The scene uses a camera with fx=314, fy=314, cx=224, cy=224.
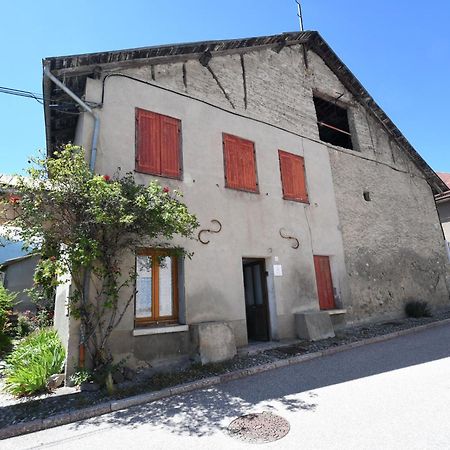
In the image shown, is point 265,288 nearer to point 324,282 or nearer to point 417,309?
point 324,282

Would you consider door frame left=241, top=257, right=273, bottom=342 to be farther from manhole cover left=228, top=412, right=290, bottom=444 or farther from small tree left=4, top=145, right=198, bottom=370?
manhole cover left=228, top=412, right=290, bottom=444

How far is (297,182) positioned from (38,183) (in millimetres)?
6824

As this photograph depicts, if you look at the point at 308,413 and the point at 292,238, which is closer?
the point at 308,413

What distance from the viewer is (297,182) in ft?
31.0

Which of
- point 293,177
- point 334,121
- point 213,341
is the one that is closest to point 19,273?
point 213,341

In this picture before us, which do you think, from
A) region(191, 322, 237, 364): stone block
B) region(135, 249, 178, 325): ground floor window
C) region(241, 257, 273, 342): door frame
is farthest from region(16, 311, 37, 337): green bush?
region(241, 257, 273, 342): door frame

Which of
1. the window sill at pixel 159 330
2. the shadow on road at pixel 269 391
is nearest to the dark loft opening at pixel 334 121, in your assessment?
the shadow on road at pixel 269 391

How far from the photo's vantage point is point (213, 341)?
20.0 ft

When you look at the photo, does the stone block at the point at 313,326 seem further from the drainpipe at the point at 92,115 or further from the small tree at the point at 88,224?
the drainpipe at the point at 92,115

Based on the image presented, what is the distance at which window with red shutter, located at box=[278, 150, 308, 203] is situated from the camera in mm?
9156

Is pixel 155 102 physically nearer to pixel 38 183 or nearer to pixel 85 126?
pixel 85 126

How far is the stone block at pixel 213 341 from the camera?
597 cm

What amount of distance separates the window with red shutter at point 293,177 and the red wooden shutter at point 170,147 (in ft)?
10.7

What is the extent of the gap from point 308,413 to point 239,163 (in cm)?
614
